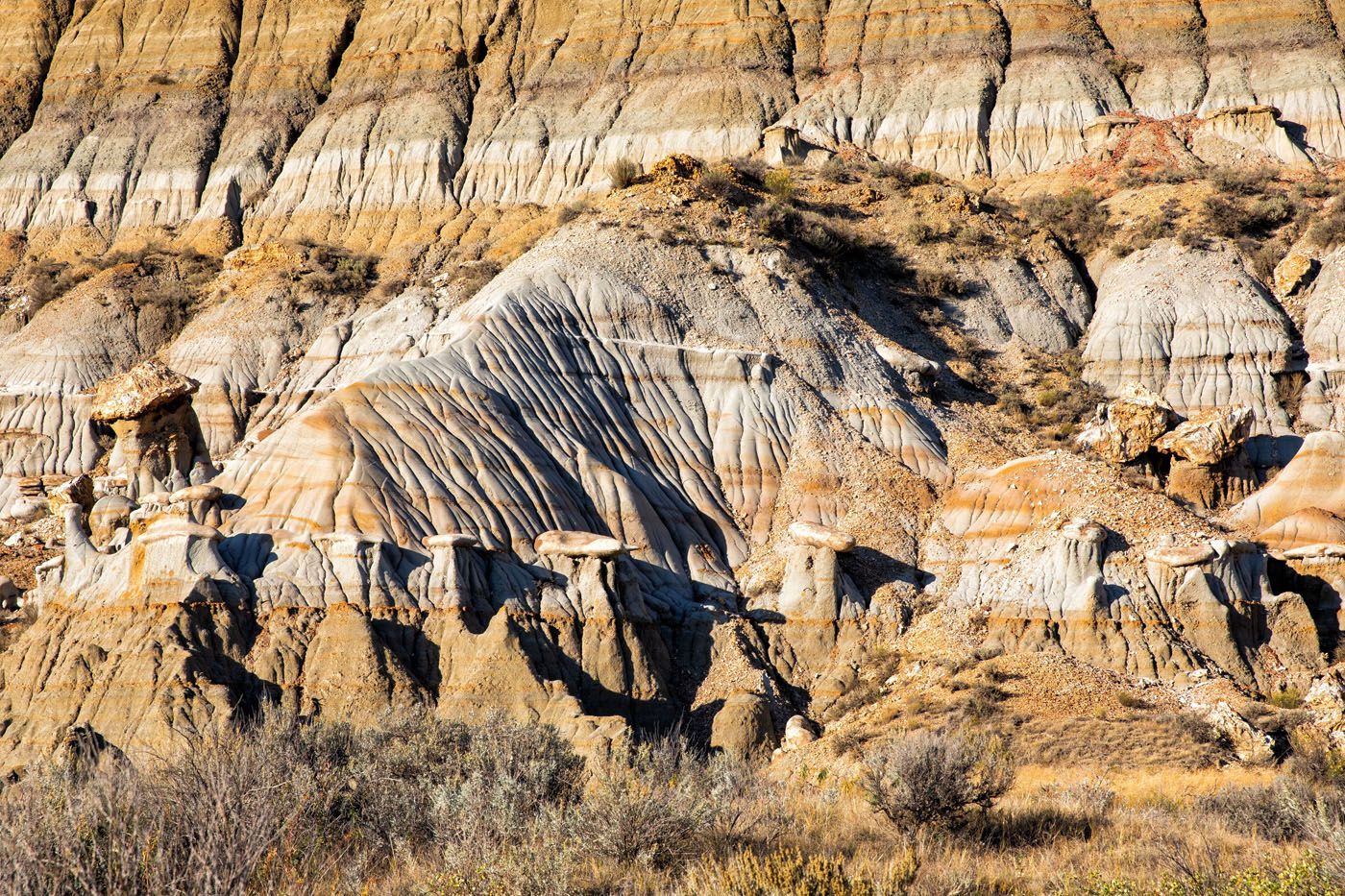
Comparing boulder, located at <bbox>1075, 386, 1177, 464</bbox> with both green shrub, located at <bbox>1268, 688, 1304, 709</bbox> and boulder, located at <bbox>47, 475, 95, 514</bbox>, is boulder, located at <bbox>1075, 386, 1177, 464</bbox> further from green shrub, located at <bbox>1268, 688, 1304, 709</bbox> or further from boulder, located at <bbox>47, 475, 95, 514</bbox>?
boulder, located at <bbox>47, 475, 95, 514</bbox>

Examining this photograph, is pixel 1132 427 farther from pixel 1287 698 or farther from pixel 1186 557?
pixel 1287 698

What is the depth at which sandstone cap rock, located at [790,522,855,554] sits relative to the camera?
1390 inches

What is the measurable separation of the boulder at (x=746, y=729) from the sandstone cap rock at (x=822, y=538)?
6166 millimetres

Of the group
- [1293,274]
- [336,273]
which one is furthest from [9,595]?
[1293,274]

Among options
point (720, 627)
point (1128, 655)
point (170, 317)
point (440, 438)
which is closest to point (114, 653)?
point (440, 438)

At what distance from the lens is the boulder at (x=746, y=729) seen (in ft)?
95.6

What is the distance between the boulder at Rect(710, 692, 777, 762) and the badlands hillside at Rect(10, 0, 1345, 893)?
126 millimetres

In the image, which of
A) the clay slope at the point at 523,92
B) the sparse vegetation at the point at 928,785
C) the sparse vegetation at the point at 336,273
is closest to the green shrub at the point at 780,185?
the clay slope at the point at 523,92

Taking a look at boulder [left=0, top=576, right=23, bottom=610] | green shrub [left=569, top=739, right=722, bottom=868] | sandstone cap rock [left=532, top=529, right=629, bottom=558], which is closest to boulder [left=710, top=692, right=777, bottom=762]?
sandstone cap rock [left=532, top=529, right=629, bottom=558]

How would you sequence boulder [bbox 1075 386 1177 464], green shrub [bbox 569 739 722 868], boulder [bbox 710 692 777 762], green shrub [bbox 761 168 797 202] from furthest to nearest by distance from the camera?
green shrub [bbox 761 168 797 202] → boulder [bbox 1075 386 1177 464] → boulder [bbox 710 692 777 762] → green shrub [bbox 569 739 722 868]

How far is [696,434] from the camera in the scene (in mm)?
41594

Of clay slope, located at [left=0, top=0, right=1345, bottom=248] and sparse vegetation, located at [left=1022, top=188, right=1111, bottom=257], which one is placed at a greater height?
clay slope, located at [left=0, top=0, right=1345, bottom=248]

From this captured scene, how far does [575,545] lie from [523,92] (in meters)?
49.3

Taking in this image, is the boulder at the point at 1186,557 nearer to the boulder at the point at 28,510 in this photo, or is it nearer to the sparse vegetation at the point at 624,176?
the sparse vegetation at the point at 624,176
